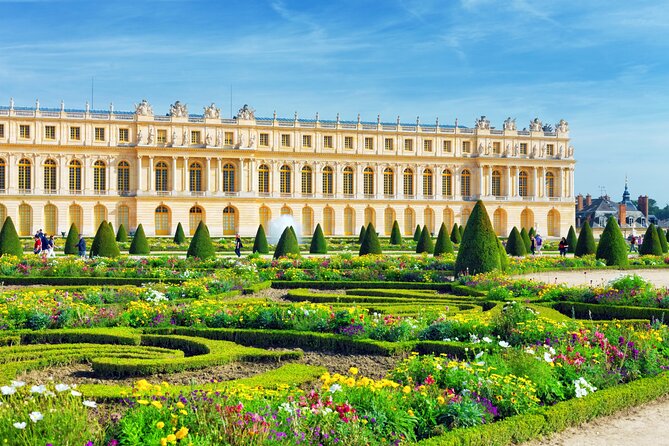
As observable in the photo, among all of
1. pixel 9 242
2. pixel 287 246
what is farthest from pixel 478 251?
pixel 9 242

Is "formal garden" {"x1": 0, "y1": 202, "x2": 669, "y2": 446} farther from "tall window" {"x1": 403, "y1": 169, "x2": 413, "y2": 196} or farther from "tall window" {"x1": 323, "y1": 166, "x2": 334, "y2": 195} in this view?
"tall window" {"x1": 403, "y1": 169, "x2": 413, "y2": 196}

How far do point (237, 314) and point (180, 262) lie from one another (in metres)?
10.7

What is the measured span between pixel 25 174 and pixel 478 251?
38360mm

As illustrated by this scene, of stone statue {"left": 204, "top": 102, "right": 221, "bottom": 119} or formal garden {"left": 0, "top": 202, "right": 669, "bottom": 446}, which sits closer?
formal garden {"left": 0, "top": 202, "right": 669, "bottom": 446}

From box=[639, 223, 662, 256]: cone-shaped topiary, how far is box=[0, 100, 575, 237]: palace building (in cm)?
2573

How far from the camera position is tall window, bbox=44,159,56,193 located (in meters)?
47.1

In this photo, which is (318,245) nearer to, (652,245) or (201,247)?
(201,247)

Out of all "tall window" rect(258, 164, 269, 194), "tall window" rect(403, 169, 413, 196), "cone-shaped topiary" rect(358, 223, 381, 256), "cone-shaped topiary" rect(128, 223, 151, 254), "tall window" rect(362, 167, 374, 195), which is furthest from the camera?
"tall window" rect(403, 169, 413, 196)

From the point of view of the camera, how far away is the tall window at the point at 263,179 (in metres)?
50.8

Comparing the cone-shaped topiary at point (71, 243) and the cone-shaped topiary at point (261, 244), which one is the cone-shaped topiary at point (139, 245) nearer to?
the cone-shaped topiary at point (71, 243)

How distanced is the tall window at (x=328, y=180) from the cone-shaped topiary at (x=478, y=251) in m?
35.0

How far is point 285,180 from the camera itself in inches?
2020

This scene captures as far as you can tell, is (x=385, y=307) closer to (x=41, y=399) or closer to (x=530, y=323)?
(x=530, y=323)

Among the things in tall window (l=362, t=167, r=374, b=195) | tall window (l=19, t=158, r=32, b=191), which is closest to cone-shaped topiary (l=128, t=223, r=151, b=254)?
tall window (l=19, t=158, r=32, b=191)
